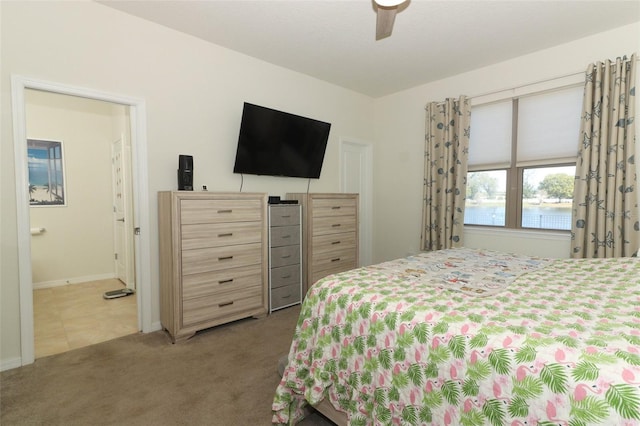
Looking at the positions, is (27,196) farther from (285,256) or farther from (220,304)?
(285,256)

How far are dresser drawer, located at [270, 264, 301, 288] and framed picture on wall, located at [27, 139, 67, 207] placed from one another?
3.37m

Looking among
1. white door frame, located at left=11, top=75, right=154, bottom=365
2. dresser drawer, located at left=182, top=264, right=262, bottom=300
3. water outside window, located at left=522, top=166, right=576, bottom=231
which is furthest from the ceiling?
dresser drawer, located at left=182, top=264, right=262, bottom=300

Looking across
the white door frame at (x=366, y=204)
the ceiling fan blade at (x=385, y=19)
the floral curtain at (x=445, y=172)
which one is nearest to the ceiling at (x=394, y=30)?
the ceiling fan blade at (x=385, y=19)

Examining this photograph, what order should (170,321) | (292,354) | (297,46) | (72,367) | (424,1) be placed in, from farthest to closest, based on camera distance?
(297,46)
(170,321)
(424,1)
(72,367)
(292,354)

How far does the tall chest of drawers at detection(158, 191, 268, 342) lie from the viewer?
2529 mm

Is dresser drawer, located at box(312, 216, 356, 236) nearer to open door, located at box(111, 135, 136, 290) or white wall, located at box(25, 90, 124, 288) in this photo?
open door, located at box(111, 135, 136, 290)

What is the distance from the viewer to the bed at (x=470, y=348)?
0.88 meters

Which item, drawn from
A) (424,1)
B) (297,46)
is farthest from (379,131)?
(424,1)

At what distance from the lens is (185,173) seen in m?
2.71

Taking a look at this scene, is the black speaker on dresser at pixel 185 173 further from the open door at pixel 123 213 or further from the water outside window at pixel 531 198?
the water outside window at pixel 531 198

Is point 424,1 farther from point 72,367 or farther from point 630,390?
point 72,367

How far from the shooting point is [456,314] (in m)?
1.23

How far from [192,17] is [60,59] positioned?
105cm

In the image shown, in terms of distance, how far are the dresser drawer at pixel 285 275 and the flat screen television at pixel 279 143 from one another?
42.5 inches
